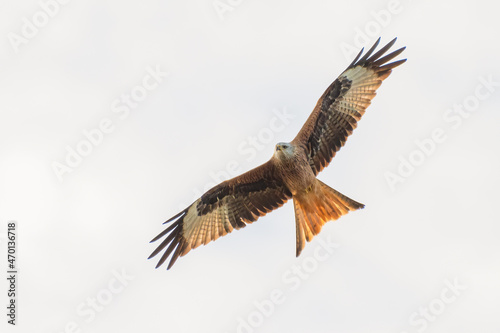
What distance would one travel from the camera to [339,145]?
610 inches

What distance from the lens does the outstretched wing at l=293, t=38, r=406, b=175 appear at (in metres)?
15.4

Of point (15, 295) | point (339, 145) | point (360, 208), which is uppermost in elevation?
point (15, 295)

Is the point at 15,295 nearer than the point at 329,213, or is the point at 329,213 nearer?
the point at 329,213

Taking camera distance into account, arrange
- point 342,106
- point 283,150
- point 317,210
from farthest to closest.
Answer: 1. point 342,106
2. point 317,210
3. point 283,150

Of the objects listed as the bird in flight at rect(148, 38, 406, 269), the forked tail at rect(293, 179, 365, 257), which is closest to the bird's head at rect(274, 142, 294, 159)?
the bird in flight at rect(148, 38, 406, 269)

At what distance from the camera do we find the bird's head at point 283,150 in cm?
1488

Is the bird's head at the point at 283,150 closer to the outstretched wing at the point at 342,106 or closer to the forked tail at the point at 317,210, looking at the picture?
the outstretched wing at the point at 342,106

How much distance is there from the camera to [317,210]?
15125mm

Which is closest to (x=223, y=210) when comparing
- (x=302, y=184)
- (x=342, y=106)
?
(x=302, y=184)

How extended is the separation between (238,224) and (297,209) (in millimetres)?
1154

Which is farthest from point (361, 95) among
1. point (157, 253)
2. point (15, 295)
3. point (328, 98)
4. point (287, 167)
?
point (15, 295)

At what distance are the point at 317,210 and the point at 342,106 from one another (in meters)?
1.89

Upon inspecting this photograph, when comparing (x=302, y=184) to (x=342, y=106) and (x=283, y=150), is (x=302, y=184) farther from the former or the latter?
(x=342, y=106)

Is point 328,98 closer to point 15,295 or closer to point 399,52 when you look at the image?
point 399,52
